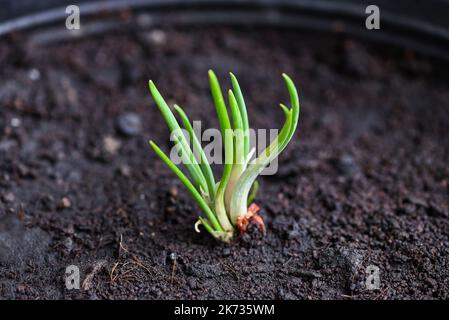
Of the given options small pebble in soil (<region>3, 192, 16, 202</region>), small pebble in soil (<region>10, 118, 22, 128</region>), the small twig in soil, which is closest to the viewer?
the small twig in soil

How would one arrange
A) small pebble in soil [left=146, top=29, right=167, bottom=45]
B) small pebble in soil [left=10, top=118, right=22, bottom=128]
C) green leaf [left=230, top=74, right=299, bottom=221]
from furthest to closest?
small pebble in soil [left=146, top=29, right=167, bottom=45] → small pebble in soil [left=10, top=118, right=22, bottom=128] → green leaf [left=230, top=74, right=299, bottom=221]

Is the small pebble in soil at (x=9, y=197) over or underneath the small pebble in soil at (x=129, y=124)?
underneath

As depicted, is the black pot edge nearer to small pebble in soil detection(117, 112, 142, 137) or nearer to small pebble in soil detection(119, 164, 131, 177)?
small pebble in soil detection(117, 112, 142, 137)

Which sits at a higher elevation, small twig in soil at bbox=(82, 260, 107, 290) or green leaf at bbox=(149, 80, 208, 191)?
green leaf at bbox=(149, 80, 208, 191)

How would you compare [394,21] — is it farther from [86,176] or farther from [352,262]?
[86,176]

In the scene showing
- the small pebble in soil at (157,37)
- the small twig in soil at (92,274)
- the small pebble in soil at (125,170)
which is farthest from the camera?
the small pebble in soil at (157,37)

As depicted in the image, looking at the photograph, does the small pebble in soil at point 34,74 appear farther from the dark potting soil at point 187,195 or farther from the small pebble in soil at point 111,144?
the small pebble in soil at point 111,144

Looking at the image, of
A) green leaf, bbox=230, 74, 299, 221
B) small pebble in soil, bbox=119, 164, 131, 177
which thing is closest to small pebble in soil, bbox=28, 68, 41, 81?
small pebble in soil, bbox=119, 164, 131, 177

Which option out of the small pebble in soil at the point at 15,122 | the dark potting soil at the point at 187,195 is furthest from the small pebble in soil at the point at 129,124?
the small pebble in soil at the point at 15,122

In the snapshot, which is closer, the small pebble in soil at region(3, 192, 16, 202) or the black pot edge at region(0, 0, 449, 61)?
the small pebble in soil at region(3, 192, 16, 202)

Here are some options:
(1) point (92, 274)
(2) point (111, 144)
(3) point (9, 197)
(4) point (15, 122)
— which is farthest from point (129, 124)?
(1) point (92, 274)
